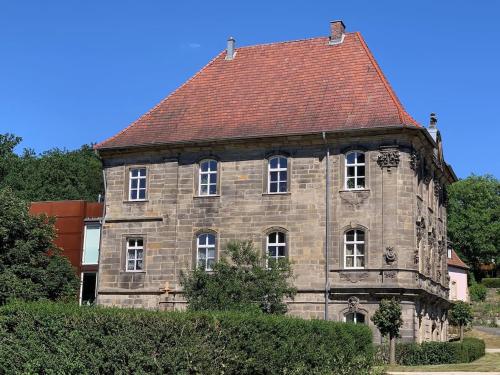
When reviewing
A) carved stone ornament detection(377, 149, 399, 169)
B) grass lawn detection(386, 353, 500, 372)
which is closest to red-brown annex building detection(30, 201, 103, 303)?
carved stone ornament detection(377, 149, 399, 169)

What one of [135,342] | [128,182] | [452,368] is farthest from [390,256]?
[135,342]

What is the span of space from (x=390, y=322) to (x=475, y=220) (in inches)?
2043

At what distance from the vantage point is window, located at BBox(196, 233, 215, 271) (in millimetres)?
36750

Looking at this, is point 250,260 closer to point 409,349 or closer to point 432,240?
point 409,349

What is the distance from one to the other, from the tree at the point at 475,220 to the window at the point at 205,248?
4866 centimetres

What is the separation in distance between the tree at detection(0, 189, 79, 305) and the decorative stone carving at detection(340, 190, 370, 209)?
1229 centimetres

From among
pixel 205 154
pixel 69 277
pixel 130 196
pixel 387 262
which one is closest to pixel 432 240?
pixel 387 262

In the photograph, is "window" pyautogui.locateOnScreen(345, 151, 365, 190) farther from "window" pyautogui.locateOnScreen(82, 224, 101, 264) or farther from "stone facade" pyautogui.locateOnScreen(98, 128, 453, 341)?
"window" pyautogui.locateOnScreen(82, 224, 101, 264)

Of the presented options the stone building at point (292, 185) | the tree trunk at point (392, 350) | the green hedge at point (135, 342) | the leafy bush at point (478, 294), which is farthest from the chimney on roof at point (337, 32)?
the leafy bush at point (478, 294)

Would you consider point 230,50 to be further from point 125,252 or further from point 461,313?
point 461,313

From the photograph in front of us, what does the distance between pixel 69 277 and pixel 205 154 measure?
8094 mm

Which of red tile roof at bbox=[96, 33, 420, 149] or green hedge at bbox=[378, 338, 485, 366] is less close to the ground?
red tile roof at bbox=[96, 33, 420, 149]

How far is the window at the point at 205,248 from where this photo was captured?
36.8 meters

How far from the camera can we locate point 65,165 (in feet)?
220
